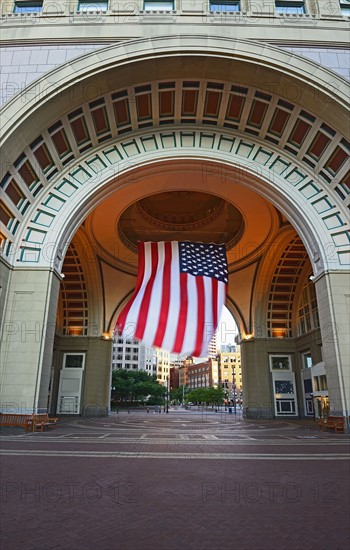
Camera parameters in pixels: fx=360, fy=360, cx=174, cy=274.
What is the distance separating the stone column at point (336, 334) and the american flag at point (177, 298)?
591 cm

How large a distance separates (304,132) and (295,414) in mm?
22731

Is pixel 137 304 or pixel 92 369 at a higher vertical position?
pixel 137 304

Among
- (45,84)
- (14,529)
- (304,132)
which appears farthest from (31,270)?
(304,132)

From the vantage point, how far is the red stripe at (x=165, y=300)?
19.5 m

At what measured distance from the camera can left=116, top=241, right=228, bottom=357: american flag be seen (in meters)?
19.5

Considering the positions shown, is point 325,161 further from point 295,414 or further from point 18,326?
point 295,414

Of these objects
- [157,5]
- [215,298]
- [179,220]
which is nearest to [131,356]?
[179,220]

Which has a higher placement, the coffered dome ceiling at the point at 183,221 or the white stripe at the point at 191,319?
the coffered dome ceiling at the point at 183,221

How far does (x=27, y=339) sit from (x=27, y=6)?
18.6 m

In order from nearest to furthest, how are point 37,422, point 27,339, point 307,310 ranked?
point 37,422, point 27,339, point 307,310

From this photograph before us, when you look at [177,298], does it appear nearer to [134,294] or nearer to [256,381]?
[134,294]

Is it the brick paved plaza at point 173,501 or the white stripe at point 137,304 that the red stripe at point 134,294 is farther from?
the brick paved plaza at point 173,501

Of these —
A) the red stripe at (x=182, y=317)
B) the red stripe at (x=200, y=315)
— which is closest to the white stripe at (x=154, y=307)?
the red stripe at (x=182, y=317)

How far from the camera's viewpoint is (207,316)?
67.5 feet
